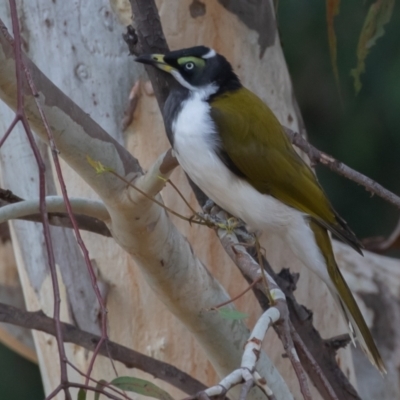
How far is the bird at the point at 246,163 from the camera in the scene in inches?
57.0

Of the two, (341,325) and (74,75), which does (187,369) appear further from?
(74,75)

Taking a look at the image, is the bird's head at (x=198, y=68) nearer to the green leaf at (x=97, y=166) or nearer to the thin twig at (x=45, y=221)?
the green leaf at (x=97, y=166)

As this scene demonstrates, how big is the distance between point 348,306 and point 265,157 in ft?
1.00

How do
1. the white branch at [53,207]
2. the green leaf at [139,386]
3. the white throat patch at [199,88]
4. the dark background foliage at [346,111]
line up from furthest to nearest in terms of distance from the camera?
the dark background foliage at [346,111], the white throat patch at [199,88], the white branch at [53,207], the green leaf at [139,386]

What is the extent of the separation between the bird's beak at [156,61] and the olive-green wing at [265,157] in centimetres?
10

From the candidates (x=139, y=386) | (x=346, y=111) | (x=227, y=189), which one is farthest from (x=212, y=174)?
(x=346, y=111)

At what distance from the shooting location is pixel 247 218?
149 cm

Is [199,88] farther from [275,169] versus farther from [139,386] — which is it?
[139,386]

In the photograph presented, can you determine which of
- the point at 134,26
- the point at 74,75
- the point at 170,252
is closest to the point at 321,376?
the point at 170,252

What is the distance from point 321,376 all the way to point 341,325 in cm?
112

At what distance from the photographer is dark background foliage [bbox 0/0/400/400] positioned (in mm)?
3443

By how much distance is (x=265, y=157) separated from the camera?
1496 millimetres

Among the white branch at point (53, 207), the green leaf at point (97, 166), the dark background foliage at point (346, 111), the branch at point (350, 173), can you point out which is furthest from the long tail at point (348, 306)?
the dark background foliage at point (346, 111)

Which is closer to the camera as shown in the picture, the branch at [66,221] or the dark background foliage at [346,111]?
the branch at [66,221]
